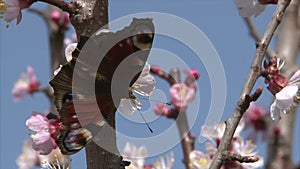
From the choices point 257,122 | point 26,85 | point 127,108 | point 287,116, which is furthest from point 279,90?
point 26,85

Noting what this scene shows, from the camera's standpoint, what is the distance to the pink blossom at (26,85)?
5852 mm

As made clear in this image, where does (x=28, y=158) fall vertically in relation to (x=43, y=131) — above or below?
below

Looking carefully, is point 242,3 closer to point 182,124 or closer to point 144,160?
point 182,124

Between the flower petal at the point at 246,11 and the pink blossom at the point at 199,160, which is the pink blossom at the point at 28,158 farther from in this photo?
the flower petal at the point at 246,11

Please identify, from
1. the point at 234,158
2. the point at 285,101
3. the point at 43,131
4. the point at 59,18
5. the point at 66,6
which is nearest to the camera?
the point at 66,6

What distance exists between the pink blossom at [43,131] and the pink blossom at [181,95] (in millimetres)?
1683

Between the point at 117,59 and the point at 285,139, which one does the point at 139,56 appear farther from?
the point at 285,139

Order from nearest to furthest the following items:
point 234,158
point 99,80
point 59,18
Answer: point 99,80
point 234,158
point 59,18

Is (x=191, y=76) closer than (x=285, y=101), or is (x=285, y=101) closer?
(x=285, y=101)

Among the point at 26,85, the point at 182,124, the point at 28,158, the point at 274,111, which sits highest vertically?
the point at 274,111

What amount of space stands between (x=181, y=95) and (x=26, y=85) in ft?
8.82

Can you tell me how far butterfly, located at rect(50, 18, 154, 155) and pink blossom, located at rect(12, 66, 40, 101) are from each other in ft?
14.4

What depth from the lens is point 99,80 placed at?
4.65 feet

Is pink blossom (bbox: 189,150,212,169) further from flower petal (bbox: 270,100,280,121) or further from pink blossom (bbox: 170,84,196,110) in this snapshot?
flower petal (bbox: 270,100,280,121)
